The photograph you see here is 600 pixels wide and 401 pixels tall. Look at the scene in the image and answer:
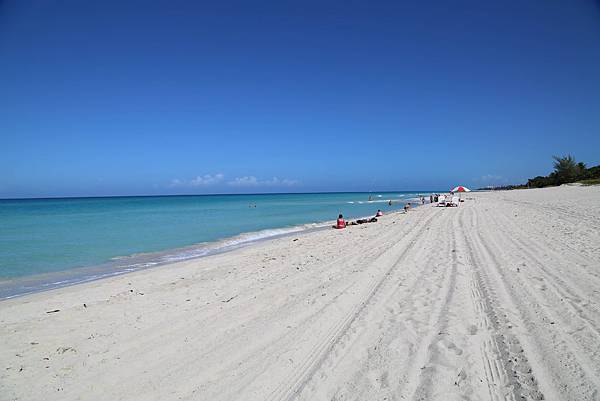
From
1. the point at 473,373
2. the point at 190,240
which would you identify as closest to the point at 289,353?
the point at 473,373

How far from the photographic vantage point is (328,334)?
4316mm

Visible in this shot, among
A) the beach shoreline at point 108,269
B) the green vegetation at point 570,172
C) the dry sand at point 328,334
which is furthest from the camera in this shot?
the green vegetation at point 570,172

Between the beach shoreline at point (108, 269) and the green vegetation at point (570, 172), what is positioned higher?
the green vegetation at point (570, 172)

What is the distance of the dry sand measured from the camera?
3209 millimetres

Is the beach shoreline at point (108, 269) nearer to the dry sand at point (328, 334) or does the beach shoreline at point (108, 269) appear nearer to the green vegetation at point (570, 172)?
the dry sand at point (328, 334)

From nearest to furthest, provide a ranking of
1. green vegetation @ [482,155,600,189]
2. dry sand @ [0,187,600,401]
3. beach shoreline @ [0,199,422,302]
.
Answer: dry sand @ [0,187,600,401] < beach shoreline @ [0,199,422,302] < green vegetation @ [482,155,600,189]

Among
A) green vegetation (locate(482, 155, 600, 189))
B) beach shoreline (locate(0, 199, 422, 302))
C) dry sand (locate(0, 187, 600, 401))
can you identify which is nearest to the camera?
dry sand (locate(0, 187, 600, 401))

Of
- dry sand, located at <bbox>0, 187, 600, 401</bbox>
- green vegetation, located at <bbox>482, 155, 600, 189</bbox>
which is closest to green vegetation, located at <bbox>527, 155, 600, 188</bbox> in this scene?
green vegetation, located at <bbox>482, 155, 600, 189</bbox>

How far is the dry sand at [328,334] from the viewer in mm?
3209

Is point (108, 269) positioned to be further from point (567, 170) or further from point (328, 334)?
point (567, 170)

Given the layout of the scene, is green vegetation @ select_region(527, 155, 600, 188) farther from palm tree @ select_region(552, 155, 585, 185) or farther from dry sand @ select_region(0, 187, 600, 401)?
dry sand @ select_region(0, 187, 600, 401)

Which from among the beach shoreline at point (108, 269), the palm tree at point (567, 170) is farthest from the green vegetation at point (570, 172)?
the beach shoreline at point (108, 269)

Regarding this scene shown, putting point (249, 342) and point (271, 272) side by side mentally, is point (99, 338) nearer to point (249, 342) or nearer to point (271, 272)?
point (249, 342)

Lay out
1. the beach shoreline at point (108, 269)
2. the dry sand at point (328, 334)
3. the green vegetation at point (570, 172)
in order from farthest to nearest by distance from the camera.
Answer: the green vegetation at point (570, 172) < the beach shoreline at point (108, 269) < the dry sand at point (328, 334)
